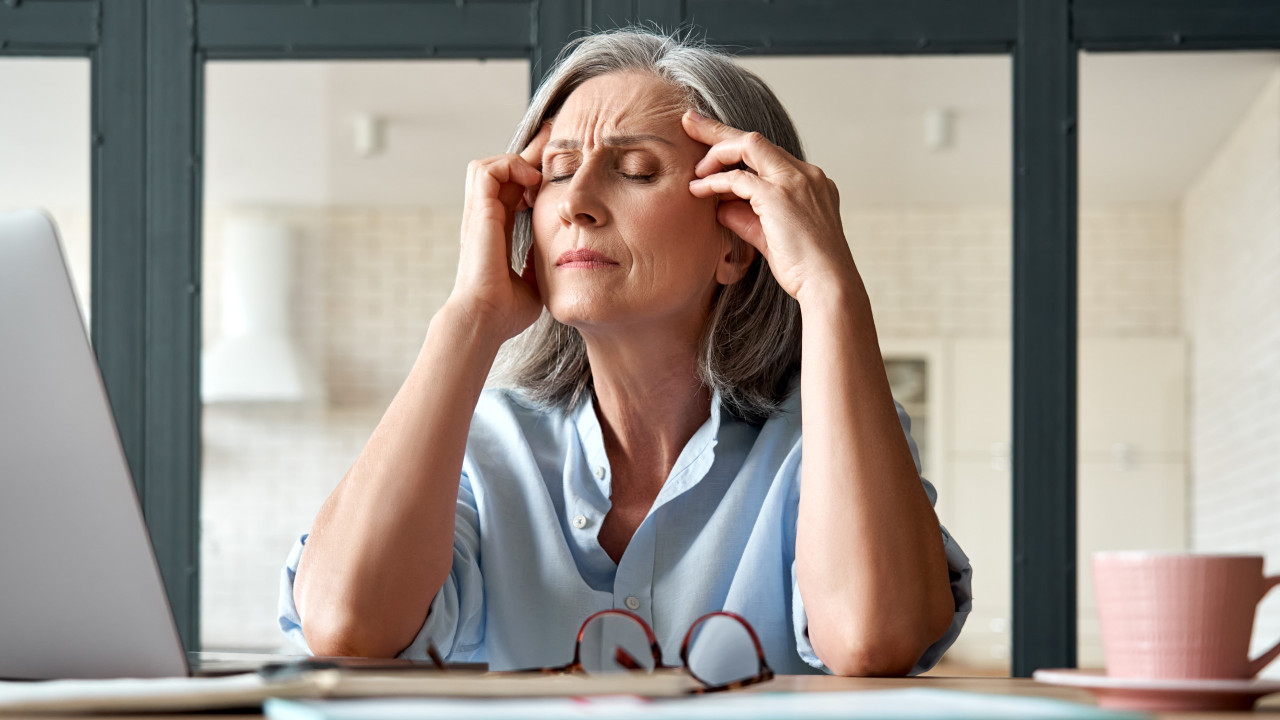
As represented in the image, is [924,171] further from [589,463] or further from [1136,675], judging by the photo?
[1136,675]

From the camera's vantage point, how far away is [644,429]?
1590 mm

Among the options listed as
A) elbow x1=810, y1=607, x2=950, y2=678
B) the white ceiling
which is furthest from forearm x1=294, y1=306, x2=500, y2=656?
the white ceiling

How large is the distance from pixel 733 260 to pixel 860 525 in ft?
1.70

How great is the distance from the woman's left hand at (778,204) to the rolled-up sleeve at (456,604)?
47 cm

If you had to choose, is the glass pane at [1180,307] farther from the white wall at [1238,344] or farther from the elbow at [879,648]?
the elbow at [879,648]

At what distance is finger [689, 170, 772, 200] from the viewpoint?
55.9 inches

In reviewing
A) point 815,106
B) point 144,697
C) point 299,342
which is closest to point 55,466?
point 144,697

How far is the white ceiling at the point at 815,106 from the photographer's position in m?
2.88

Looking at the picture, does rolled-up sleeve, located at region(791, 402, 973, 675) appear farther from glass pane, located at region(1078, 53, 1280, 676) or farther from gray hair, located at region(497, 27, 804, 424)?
glass pane, located at region(1078, 53, 1280, 676)

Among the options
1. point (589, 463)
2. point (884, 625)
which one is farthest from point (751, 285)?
point (884, 625)

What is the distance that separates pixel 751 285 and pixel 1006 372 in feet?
4.85

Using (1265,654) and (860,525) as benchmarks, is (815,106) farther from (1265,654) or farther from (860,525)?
(1265,654)

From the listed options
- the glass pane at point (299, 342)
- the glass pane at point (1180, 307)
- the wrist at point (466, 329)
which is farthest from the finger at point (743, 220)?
the glass pane at point (299, 342)

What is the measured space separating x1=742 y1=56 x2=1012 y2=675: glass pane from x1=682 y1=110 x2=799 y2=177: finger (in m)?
1.07
